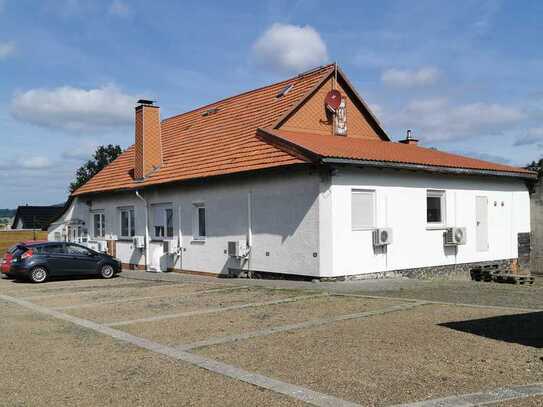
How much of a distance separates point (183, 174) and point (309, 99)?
4970mm

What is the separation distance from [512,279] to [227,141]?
32.8 ft

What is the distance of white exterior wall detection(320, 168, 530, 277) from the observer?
15156mm

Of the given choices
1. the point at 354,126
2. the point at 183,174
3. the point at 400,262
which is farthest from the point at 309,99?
the point at 400,262

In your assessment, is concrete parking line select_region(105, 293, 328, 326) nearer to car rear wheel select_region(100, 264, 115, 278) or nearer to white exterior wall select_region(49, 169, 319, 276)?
white exterior wall select_region(49, 169, 319, 276)

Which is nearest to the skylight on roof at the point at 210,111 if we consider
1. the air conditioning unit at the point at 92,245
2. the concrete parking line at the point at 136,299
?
the air conditioning unit at the point at 92,245

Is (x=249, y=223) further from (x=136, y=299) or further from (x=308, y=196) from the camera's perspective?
(x=136, y=299)

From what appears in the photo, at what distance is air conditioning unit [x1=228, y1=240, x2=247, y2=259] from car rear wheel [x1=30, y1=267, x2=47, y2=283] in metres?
6.43

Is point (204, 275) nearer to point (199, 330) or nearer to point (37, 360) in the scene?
point (199, 330)

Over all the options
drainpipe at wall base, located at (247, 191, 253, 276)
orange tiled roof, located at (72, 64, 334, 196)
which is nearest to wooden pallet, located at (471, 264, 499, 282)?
drainpipe at wall base, located at (247, 191, 253, 276)

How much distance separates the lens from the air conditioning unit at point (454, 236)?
1777 centimetres

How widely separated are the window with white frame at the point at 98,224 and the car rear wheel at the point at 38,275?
24.3ft

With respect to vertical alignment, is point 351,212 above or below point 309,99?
below

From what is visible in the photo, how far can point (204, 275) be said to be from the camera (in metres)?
19.4

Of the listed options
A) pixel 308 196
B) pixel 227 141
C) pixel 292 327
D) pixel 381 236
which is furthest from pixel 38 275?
pixel 292 327
